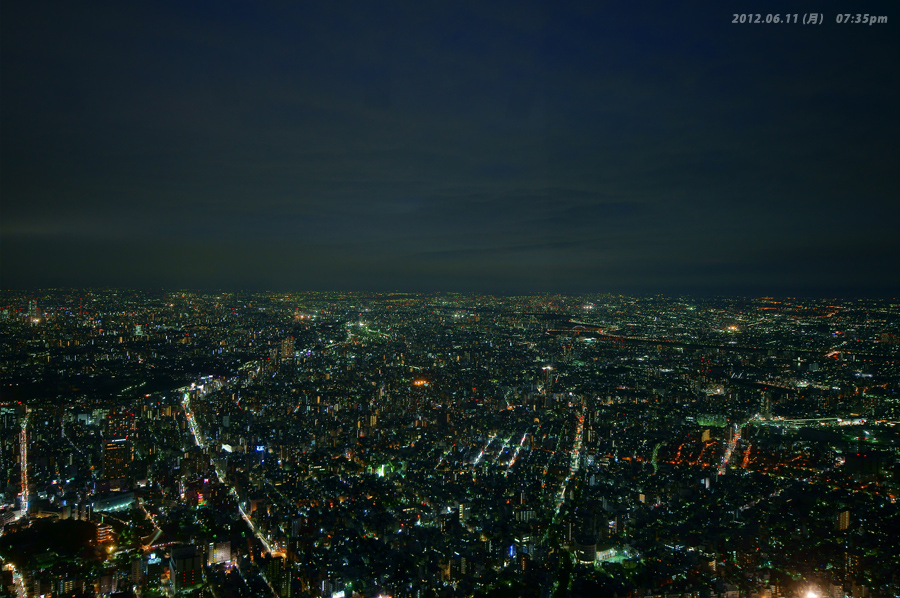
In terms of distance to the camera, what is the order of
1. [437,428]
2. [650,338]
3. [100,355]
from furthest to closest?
1. [650,338]
2. [100,355]
3. [437,428]

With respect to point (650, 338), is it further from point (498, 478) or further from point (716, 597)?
point (716, 597)

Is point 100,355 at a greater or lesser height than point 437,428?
greater

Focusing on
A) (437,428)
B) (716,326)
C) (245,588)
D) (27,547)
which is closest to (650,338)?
(716,326)

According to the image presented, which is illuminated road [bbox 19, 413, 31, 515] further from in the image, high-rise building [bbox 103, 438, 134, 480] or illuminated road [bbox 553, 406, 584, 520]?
illuminated road [bbox 553, 406, 584, 520]

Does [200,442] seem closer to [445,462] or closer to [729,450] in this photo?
[445,462]

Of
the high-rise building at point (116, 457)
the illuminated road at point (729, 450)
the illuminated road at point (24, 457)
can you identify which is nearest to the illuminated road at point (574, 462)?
the illuminated road at point (729, 450)

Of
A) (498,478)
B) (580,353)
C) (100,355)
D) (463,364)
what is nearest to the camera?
(498,478)

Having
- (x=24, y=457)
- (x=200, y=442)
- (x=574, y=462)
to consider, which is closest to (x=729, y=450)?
(x=574, y=462)

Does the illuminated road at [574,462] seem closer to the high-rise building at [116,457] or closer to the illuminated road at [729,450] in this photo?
the illuminated road at [729,450]

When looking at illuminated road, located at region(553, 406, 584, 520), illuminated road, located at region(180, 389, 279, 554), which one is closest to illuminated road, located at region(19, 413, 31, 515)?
illuminated road, located at region(180, 389, 279, 554)
